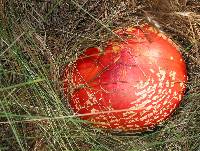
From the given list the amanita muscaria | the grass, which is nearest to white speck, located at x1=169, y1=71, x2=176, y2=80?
the amanita muscaria

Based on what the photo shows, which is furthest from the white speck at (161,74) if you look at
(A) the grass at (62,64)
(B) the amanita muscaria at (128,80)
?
(A) the grass at (62,64)

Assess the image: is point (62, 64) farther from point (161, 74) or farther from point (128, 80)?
point (161, 74)

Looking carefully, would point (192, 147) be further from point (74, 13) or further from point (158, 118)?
point (74, 13)

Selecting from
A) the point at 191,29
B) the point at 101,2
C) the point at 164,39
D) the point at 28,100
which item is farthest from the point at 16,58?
the point at 191,29

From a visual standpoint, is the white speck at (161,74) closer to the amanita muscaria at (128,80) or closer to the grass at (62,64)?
the amanita muscaria at (128,80)

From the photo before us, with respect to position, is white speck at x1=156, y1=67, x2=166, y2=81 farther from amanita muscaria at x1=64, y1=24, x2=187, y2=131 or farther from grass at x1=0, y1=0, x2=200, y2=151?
grass at x1=0, y1=0, x2=200, y2=151
